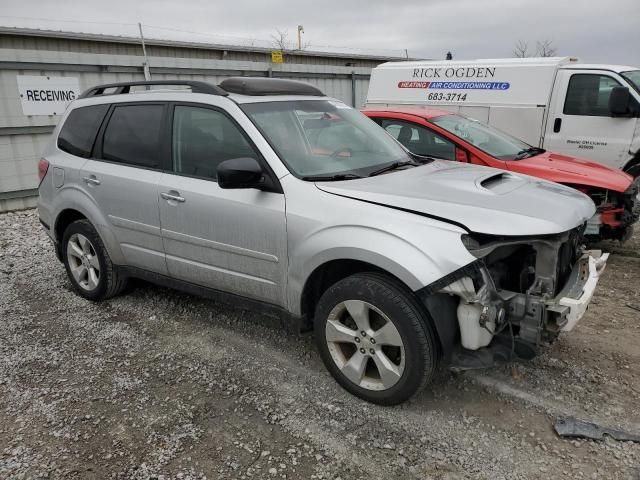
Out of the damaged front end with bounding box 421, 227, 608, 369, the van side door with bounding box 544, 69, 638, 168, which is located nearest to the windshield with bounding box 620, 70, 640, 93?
the van side door with bounding box 544, 69, 638, 168

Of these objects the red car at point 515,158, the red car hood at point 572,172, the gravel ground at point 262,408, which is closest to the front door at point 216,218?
the gravel ground at point 262,408

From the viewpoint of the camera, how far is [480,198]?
115 inches

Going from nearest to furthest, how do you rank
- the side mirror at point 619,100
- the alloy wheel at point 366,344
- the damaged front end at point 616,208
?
the alloy wheel at point 366,344, the damaged front end at point 616,208, the side mirror at point 619,100

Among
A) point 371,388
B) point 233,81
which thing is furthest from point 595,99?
point 371,388

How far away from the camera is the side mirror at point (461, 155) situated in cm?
569

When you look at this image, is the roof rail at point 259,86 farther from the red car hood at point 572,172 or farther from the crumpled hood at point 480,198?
the red car hood at point 572,172

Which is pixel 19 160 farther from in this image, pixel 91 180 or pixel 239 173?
pixel 239 173

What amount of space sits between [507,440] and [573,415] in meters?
0.48

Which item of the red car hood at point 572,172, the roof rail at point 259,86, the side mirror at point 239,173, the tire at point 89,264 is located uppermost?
the roof rail at point 259,86

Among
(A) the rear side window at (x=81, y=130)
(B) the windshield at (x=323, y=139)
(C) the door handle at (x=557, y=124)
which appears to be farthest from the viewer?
(C) the door handle at (x=557, y=124)

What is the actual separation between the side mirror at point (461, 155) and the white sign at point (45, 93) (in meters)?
6.38

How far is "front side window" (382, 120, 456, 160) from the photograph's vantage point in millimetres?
5824

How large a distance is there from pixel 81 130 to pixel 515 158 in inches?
174

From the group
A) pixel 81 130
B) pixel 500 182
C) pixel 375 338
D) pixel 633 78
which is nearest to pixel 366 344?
pixel 375 338
